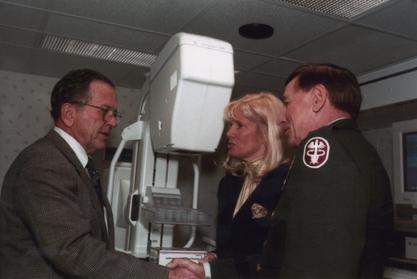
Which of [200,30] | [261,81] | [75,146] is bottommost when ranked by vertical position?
[75,146]

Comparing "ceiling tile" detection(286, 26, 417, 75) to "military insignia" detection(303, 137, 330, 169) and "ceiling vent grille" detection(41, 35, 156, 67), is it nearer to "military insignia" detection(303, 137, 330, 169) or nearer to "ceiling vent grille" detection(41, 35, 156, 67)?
"ceiling vent grille" detection(41, 35, 156, 67)

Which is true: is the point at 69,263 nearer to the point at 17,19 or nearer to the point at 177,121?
the point at 177,121

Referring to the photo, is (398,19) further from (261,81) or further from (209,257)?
(209,257)

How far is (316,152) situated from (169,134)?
474 mm

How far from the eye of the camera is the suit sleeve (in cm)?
94

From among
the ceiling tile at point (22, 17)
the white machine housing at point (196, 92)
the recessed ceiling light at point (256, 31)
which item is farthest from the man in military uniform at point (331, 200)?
the ceiling tile at point (22, 17)

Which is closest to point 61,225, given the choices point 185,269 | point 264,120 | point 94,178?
point 94,178

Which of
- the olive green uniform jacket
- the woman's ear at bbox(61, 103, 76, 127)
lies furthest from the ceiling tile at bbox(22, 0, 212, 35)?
the olive green uniform jacket

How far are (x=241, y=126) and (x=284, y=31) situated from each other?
0.51 m

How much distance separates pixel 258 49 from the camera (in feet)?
5.63

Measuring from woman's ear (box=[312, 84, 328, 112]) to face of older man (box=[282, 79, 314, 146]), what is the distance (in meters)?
0.01

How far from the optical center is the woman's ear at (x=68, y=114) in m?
1.22

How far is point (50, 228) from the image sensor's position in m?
0.94

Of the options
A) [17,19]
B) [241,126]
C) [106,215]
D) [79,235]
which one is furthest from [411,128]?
[17,19]
